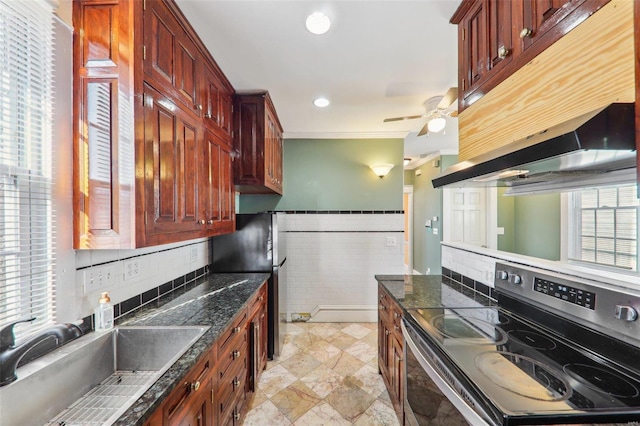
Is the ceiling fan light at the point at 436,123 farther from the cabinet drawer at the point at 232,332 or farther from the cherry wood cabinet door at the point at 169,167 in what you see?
the cabinet drawer at the point at 232,332

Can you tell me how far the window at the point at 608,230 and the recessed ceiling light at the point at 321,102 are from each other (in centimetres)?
225

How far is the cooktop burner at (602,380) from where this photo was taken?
79cm

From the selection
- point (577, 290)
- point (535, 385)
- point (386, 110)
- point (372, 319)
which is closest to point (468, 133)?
point (577, 290)

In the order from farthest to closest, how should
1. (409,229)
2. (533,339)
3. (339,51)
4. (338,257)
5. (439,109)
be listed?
(409,229) → (338,257) → (439,109) → (339,51) → (533,339)

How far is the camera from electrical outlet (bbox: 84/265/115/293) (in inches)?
50.7

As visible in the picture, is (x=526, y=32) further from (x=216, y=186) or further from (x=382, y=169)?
(x=382, y=169)

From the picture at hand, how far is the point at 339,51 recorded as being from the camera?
1.81 m

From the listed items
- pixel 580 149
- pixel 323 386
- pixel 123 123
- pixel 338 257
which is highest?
pixel 123 123

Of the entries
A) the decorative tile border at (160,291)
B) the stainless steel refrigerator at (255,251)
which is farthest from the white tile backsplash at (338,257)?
the decorative tile border at (160,291)

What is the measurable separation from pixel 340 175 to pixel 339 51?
77.4 inches

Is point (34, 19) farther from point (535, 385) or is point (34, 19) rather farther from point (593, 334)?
point (593, 334)

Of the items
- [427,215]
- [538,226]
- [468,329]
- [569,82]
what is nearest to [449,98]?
[569,82]

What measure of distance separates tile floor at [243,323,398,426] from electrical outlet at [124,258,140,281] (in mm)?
1285

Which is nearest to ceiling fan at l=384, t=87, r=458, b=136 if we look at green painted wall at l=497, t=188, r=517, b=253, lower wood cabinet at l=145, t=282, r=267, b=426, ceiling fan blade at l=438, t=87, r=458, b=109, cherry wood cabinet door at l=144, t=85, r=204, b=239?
ceiling fan blade at l=438, t=87, r=458, b=109
